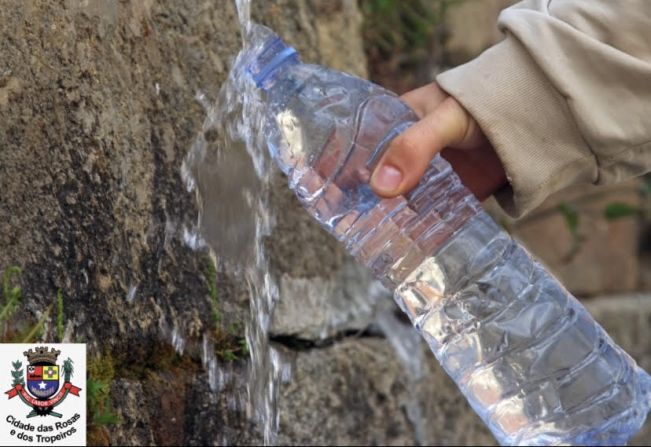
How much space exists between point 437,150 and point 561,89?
0.25 metres

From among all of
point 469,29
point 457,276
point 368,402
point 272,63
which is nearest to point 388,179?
point 457,276

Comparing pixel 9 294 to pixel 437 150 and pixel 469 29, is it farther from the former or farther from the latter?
pixel 469 29

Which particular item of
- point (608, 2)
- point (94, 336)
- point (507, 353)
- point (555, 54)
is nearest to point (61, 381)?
point (94, 336)

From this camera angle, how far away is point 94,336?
6.05ft

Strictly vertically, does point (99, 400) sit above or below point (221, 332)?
below

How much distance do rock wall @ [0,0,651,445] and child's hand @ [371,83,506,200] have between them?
431mm

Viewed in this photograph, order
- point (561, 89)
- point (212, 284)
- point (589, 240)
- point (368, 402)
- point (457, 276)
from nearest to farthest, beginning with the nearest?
1. point (561, 89)
2. point (457, 276)
3. point (212, 284)
4. point (368, 402)
5. point (589, 240)

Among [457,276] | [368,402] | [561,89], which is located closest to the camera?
[561,89]

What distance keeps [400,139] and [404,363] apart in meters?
1.07

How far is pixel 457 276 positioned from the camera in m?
2.04

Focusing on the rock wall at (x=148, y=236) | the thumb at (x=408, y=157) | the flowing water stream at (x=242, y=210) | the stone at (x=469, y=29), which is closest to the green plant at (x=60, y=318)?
the rock wall at (x=148, y=236)

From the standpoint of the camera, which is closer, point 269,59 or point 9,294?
point 9,294

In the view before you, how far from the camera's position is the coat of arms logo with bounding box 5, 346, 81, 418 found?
5.61ft

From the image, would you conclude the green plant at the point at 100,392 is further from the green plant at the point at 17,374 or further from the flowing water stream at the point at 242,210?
the flowing water stream at the point at 242,210
